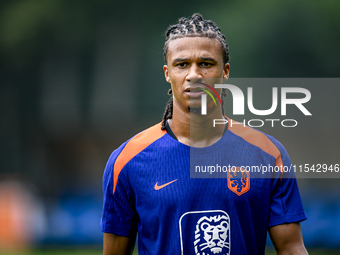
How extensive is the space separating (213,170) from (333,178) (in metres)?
5.87

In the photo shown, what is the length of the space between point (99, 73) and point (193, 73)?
642 cm

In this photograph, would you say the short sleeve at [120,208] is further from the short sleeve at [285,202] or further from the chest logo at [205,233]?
the short sleeve at [285,202]

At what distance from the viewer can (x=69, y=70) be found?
8648mm

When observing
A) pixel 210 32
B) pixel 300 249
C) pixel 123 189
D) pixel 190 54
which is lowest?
pixel 300 249

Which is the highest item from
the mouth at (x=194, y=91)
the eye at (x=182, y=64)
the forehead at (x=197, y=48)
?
the forehead at (x=197, y=48)

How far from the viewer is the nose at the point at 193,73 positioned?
2408 mm

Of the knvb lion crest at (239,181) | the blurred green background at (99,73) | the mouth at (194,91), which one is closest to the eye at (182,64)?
the mouth at (194,91)

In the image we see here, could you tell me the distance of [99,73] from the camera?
858cm

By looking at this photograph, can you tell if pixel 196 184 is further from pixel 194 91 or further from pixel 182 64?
pixel 182 64

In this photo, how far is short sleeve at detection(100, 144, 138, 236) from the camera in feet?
8.13

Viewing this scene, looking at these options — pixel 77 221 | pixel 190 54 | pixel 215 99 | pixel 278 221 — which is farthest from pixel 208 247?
pixel 77 221

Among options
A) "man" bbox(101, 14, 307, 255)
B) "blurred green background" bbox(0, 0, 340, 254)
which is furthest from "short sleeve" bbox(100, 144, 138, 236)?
"blurred green background" bbox(0, 0, 340, 254)

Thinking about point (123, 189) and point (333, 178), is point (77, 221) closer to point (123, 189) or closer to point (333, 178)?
point (333, 178)

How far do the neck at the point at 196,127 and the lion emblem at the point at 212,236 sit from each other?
0.47 m
